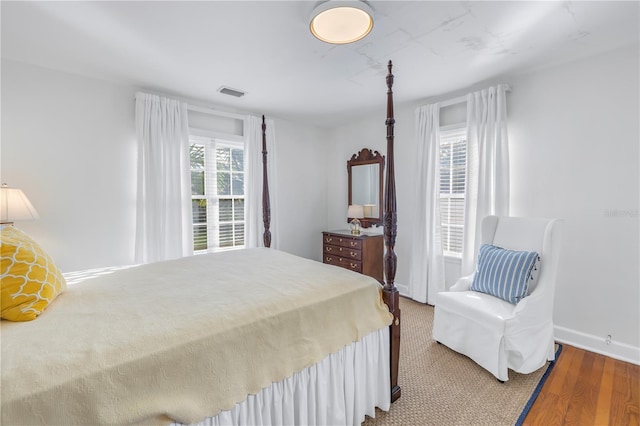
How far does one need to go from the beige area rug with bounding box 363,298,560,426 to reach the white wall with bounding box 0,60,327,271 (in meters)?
3.04

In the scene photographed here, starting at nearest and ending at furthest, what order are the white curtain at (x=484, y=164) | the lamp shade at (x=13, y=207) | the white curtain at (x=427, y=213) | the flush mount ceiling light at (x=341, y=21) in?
the flush mount ceiling light at (x=341, y=21) → the lamp shade at (x=13, y=207) → the white curtain at (x=484, y=164) → the white curtain at (x=427, y=213)

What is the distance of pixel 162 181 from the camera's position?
3176 mm

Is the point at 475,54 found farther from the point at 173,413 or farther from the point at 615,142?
the point at 173,413

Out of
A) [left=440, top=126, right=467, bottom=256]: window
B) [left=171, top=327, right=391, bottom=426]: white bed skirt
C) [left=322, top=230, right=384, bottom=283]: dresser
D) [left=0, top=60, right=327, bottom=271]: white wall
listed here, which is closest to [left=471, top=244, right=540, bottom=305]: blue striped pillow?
[left=440, top=126, right=467, bottom=256]: window

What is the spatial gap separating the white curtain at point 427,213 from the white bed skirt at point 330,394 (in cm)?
201

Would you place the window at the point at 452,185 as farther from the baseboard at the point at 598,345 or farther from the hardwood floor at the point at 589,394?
the hardwood floor at the point at 589,394

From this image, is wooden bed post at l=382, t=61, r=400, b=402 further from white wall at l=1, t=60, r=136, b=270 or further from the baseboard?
white wall at l=1, t=60, r=136, b=270

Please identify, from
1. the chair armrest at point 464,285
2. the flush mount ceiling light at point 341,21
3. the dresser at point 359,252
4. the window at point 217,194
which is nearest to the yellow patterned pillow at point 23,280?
the flush mount ceiling light at point 341,21

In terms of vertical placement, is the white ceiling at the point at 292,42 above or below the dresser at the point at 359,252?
above

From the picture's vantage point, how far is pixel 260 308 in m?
1.29

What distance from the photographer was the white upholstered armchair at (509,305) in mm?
2014

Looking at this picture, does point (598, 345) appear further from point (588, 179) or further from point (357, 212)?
point (357, 212)

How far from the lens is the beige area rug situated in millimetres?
1688

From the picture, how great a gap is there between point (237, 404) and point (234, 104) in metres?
3.45
